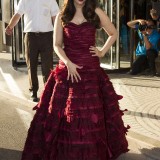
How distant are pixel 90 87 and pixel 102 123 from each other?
1.21ft

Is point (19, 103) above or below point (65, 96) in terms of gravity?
below

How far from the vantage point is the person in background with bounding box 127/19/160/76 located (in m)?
9.18

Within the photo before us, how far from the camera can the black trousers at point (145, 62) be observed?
9.20 m

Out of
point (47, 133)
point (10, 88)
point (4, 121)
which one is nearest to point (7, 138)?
point (4, 121)

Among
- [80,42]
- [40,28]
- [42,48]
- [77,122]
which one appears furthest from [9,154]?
[40,28]

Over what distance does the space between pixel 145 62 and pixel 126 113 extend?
3.43 meters

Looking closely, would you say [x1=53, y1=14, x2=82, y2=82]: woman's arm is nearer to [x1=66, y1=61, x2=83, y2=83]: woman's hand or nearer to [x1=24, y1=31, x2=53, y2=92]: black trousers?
[x1=66, y1=61, x2=83, y2=83]: woman's hand

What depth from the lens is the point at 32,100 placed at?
285 inches

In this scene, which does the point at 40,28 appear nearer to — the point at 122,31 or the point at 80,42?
the point at 80,42

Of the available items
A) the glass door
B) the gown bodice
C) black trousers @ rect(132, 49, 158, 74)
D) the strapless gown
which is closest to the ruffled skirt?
the strapless gown

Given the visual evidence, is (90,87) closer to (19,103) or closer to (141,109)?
(141,109)

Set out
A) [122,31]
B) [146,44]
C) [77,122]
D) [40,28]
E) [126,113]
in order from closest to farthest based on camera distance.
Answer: [77,122], [126,113], [40,28], [146,44], [122,31]

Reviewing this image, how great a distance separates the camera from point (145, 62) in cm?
952

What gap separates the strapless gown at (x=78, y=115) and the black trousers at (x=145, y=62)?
16.3ft
